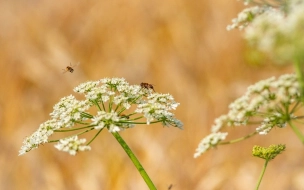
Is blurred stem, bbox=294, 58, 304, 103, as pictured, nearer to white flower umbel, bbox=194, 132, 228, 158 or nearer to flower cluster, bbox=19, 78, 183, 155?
white flower umbel, bbox=194, 132, 228, 158

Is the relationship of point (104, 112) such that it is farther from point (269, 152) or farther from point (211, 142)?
point (269, 152)

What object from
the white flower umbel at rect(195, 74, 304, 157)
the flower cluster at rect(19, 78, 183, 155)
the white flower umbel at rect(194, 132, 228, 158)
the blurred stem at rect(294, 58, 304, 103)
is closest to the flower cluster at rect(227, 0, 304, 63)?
the blurred stem at rect(294, 58, 304, 103)

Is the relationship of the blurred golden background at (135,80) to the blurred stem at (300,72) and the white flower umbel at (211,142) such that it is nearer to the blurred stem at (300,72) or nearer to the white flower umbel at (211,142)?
the white flower umbel at (211,142)

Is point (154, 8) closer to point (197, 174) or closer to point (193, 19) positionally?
point (193, 19)

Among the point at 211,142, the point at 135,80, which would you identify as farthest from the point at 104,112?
the point at 135,80

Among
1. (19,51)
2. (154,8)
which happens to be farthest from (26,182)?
(154,8)

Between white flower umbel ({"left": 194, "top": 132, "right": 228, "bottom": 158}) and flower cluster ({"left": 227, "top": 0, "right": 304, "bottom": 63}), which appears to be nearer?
flower cluster ({"left": 227, "top": 0, "right": 304, "bottom": 63})

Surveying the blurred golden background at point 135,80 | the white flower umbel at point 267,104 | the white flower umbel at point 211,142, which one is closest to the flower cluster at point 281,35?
the white flower umbel at point 267,104

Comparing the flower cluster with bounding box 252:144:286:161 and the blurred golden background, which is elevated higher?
the blurred golden background
